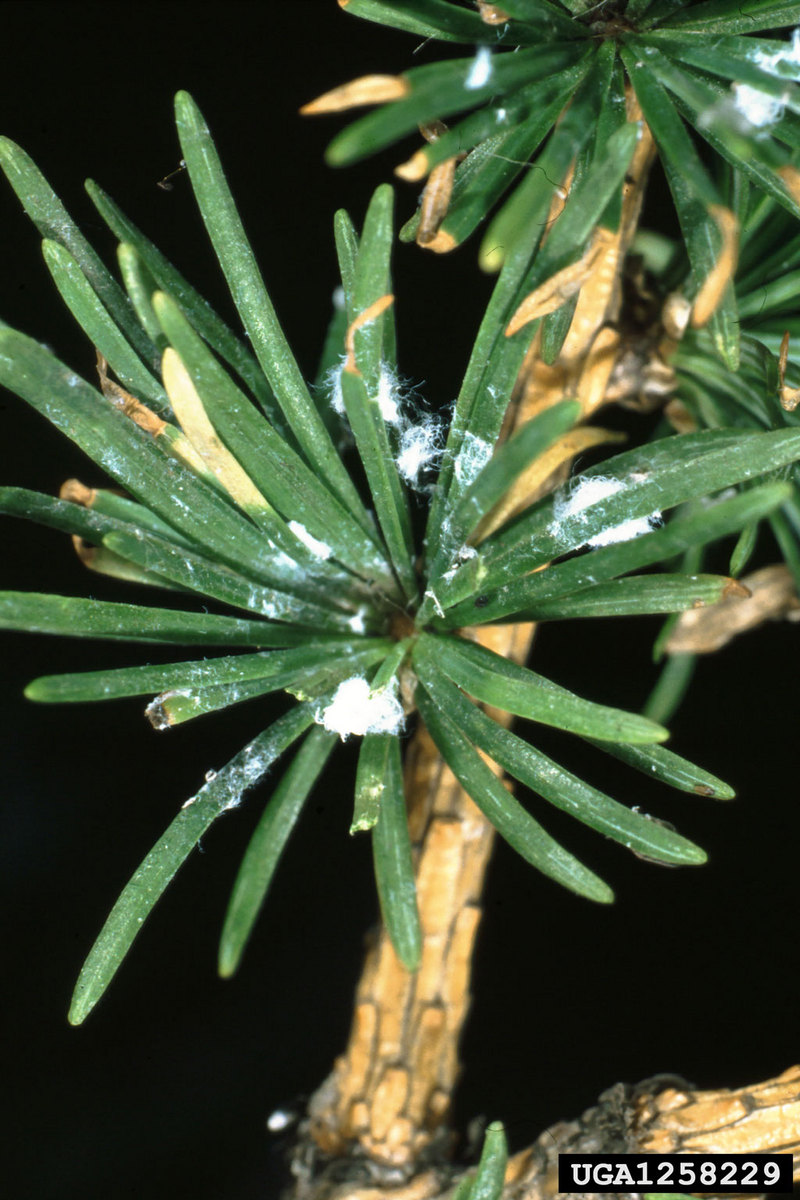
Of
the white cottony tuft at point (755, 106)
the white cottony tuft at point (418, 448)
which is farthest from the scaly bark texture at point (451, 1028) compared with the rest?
the white cottony tuft at point (755, 106)

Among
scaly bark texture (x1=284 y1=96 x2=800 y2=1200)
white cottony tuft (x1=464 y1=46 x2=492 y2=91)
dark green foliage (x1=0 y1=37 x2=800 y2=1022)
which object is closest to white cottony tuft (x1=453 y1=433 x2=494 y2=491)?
dark green foliage (x1=0 y1=37 x2=800 y2=1022)

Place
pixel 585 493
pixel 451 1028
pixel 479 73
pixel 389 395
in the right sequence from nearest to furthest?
pixel 479 73 < pixel 585 493 < pixel 389 395 < pixel 451 1028

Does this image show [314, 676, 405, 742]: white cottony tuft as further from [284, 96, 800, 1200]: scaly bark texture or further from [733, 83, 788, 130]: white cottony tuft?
[733, 83, 788, 130]: white cottony tuft

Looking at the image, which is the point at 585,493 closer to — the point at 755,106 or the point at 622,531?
the point at 622,531

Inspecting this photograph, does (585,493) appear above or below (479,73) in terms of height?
below

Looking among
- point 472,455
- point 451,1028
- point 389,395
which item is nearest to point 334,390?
point 389,395

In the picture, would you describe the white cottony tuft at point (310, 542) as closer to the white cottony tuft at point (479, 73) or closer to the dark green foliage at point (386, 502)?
the dark green foliage at point (386, 502)
